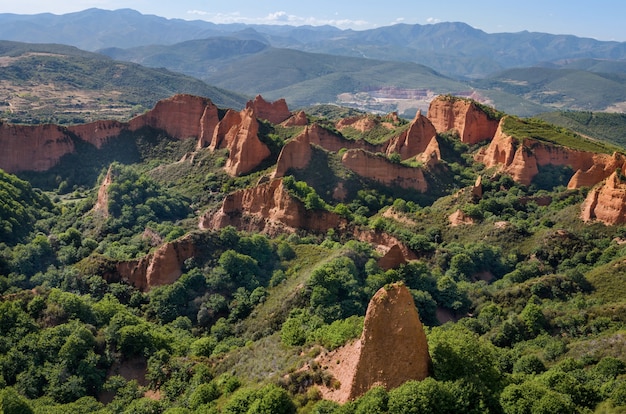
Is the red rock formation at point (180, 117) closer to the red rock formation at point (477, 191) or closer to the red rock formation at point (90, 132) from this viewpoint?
the red rock formation at point (90, 132)

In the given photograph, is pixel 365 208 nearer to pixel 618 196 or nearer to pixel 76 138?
pixel 618 196

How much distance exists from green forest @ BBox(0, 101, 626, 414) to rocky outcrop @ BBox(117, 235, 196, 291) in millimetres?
758

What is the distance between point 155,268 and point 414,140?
163 ft

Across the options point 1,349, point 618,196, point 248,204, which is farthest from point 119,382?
point 618,196

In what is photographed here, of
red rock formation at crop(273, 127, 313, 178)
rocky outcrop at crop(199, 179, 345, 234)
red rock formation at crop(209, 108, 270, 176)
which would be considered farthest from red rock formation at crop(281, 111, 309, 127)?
rocky outcrop at crop(199, 179, 345, 234)

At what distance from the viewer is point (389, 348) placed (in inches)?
961

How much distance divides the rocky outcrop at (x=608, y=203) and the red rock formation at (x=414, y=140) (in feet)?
101

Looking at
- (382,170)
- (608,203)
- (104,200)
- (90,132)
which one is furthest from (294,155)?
(90,132)

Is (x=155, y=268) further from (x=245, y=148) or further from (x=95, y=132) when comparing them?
(x=95, y=132)

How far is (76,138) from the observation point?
286 ft

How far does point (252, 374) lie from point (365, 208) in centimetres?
3743

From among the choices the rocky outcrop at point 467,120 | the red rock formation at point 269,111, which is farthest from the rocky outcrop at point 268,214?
the red rock formation at point 269,111

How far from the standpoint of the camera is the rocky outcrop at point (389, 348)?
79.5 feet

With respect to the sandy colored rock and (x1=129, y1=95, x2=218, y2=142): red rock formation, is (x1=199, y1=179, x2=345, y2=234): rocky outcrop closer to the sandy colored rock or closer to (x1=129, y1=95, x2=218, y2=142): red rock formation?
the sandy colored rock
